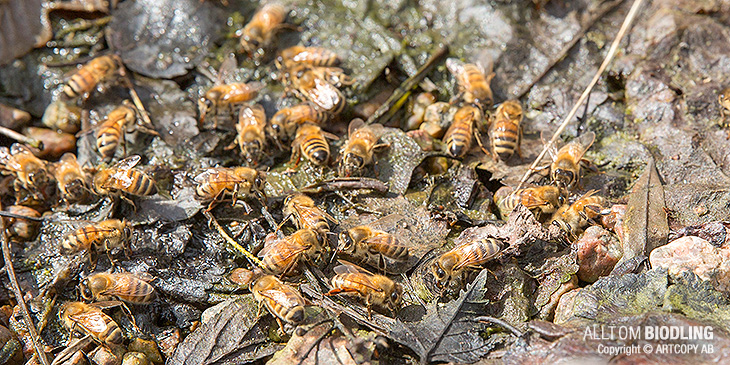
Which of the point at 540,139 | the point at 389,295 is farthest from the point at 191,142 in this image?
the point at 540,139

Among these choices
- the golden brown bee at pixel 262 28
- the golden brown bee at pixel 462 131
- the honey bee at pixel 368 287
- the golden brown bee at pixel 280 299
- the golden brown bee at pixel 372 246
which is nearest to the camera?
the golden brown bee at pixel 280 299

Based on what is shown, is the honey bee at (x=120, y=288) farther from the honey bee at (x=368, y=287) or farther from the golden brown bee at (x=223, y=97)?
the golden brown bee at (x=223, y=97)

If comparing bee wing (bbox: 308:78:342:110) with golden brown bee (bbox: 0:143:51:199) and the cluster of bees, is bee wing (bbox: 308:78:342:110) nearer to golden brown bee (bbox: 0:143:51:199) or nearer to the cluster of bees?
the cluster of bees

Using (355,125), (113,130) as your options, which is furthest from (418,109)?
(113,130)

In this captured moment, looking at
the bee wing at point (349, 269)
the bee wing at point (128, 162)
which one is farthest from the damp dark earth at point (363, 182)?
the bee wing at point (128, 162)

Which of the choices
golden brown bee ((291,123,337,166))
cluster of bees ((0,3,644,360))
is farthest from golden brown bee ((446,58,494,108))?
golden brown bee ((291,123,337,166))
